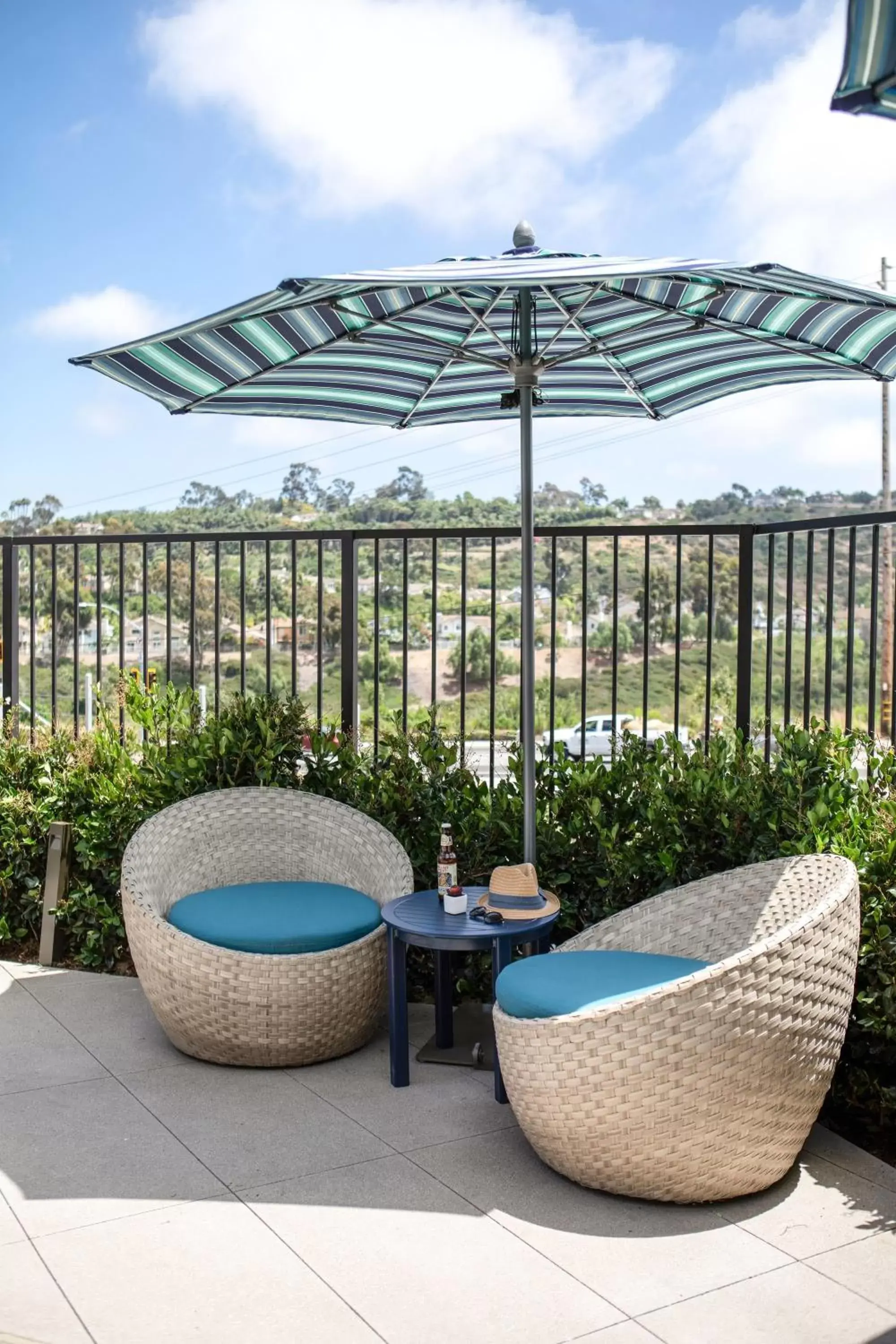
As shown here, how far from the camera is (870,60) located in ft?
5.35

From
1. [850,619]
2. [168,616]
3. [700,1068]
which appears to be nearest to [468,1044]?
[700,1068]

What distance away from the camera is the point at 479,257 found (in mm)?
3168

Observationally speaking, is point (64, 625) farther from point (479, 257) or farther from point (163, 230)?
point (479, 257)

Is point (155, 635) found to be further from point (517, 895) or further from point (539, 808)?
point (517, 895)

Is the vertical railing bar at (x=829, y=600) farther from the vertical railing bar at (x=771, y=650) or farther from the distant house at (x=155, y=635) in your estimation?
the distant house at (x=155, y=635)

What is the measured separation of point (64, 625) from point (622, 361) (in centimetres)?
4673

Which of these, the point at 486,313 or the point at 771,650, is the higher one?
the point at 486,313

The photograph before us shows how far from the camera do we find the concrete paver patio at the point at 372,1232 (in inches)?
88.6

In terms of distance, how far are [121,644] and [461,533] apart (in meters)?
1.61

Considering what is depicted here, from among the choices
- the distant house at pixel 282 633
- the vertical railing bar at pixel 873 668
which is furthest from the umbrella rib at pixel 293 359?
the distant house at pixel 282 633

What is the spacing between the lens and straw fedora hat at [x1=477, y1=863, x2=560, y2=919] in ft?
11.1

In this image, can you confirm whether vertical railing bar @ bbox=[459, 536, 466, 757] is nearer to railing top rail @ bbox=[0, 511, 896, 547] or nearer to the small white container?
railing top rail @ bbox=[0, 511, 896, 547]

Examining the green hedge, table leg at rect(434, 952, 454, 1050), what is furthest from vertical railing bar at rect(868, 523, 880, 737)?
table leg at rect(434, 952, 454, 1050)

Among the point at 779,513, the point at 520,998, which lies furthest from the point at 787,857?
the point at 779,513
